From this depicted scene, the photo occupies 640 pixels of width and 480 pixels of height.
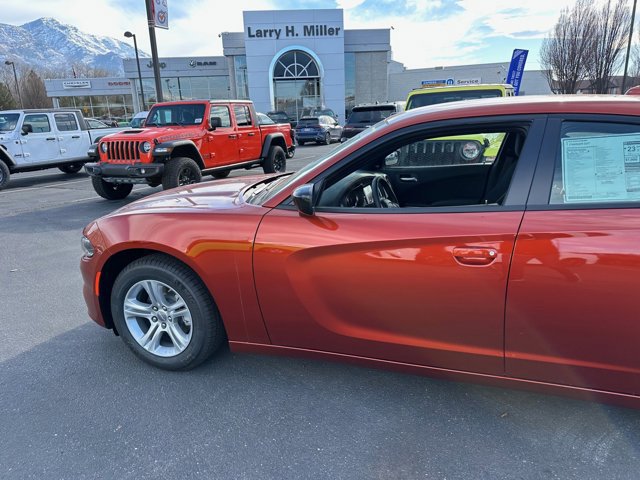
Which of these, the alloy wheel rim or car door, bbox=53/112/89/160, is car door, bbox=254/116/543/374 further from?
car door, bbox=53/112/89/160

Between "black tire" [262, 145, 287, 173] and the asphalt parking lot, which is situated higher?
"black tire" [262, 145, 287, 173]

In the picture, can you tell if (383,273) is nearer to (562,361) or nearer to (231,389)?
(562,361)

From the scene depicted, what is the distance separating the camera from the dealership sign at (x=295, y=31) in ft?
105

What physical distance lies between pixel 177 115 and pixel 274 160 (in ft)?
8.98

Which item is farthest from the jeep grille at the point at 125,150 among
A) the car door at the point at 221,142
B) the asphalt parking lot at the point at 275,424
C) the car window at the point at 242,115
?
the asphalt parking lot at the point at 275,424

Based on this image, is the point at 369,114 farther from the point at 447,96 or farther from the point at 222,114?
the point at 447,96

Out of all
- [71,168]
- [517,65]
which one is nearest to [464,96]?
[517,65]

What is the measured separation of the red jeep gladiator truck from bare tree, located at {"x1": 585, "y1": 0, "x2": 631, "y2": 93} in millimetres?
18514

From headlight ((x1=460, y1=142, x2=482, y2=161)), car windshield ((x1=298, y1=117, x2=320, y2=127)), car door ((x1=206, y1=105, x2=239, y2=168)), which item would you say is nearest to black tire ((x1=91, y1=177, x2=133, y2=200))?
car door ((x1=206, y1=105, x2=239, y2=168))

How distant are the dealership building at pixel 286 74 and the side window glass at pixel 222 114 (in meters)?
24.6

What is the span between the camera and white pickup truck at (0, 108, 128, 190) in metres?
10.8

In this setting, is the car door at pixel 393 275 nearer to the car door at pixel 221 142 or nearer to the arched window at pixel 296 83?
the car door at pixel 221 142

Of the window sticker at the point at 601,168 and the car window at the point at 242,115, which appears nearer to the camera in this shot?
the window sticker at the point at 601,168

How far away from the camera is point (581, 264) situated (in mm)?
1785
